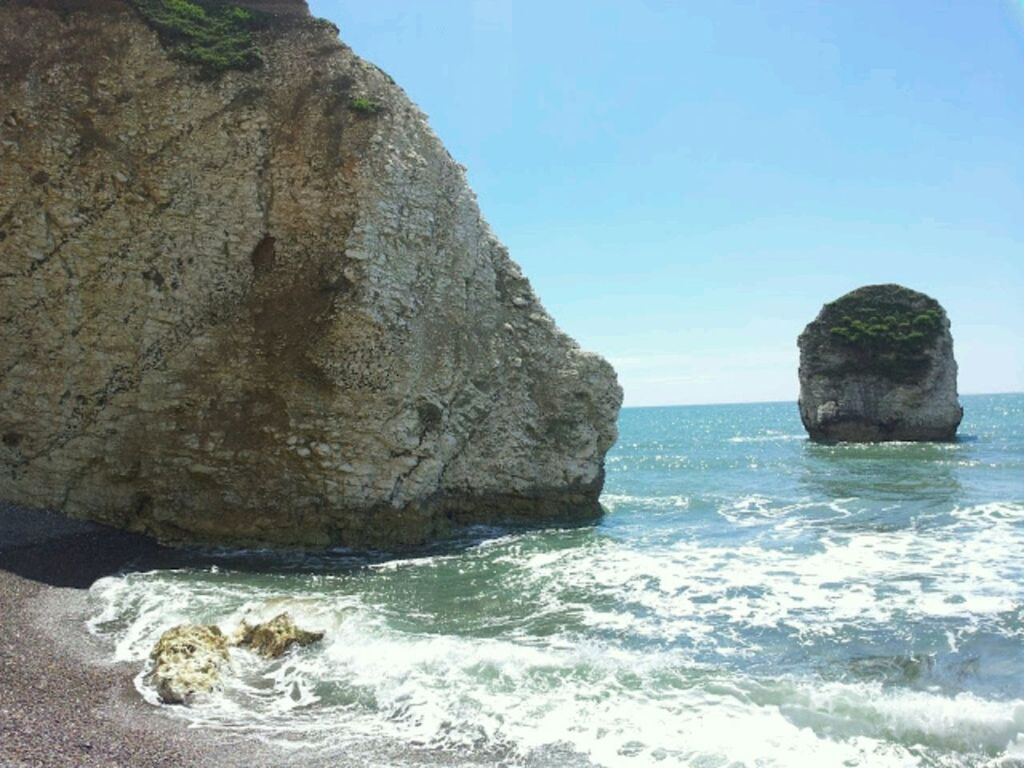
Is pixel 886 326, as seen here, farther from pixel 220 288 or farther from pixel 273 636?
pixel 273 636

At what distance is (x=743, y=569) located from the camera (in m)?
15.4

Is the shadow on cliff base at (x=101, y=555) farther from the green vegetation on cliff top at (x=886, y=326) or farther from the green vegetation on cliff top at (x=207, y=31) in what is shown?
the green vegetation on cliff top at (x=886, y=326)

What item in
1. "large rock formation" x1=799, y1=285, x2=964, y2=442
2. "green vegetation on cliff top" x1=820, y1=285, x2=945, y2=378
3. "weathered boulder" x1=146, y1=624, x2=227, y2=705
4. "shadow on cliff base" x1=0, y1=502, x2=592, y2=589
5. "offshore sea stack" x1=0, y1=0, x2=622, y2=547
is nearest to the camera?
"weathered boulder" x1=146, y1=624, x2=227, y2=705

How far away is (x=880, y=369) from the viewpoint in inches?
2121

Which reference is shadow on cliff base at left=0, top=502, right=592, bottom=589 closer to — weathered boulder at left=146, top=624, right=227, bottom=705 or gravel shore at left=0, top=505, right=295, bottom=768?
gravel shore at left=0, top=505, right=295, bottom=768

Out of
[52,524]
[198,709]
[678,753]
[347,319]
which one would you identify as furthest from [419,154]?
[678,753]

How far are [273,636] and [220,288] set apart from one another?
32.3 ft

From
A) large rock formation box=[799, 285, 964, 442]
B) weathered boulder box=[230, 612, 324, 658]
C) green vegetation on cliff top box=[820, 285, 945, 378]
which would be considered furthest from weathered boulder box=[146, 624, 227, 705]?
green vegetation on cliff top box=[820, 285, 945, 378]

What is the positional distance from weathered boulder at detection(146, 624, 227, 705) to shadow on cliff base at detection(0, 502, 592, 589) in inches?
194

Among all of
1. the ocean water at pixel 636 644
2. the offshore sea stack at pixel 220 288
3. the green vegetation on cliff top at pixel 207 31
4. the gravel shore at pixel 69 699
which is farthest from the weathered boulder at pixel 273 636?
the green vegetation on cliff top at pixel 207 31

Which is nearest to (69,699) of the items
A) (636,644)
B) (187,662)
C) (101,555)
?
(187,662)

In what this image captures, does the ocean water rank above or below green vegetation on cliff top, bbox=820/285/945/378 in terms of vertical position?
below

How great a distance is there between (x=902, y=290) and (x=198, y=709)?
5941cm

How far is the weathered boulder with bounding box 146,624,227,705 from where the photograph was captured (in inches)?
342
